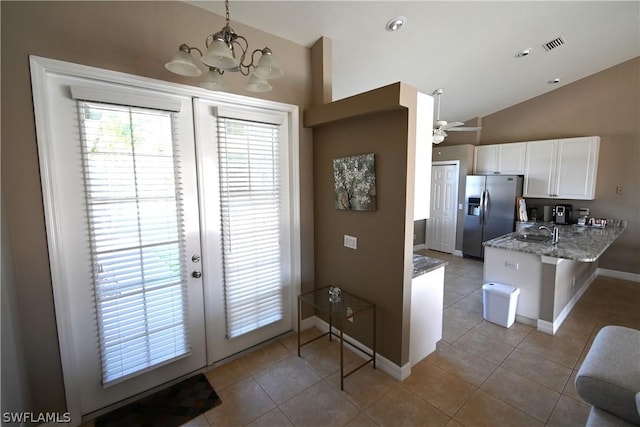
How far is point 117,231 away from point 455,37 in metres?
3.50

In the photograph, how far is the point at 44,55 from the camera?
161cm

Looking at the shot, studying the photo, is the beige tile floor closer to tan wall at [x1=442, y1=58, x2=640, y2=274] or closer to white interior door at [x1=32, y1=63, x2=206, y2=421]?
white interior door at [x1=32, y1=63, x2=206, y2=421]

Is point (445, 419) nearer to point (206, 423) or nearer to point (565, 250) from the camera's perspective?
point (206, 423)

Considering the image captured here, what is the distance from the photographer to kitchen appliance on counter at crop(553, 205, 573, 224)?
465 cm

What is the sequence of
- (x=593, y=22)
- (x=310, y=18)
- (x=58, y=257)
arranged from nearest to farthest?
(x=58, y=257)
(x=310, y=18)
(x=593, y=22)

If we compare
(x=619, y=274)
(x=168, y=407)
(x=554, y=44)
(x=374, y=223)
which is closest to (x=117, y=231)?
(x=168, y=407)

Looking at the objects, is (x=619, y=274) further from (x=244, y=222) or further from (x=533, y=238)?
(x=244, y=222)

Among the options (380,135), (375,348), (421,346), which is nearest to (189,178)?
(380,135)

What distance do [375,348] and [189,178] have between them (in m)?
2.09

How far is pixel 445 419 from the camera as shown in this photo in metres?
1.89

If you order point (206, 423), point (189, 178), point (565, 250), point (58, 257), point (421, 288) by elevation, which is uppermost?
point (189, 178)

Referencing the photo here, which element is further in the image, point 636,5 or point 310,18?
point 636,5

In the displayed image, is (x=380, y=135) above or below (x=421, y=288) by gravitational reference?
above

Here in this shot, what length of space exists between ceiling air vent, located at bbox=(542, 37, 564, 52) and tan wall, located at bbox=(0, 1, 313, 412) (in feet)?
13.0
